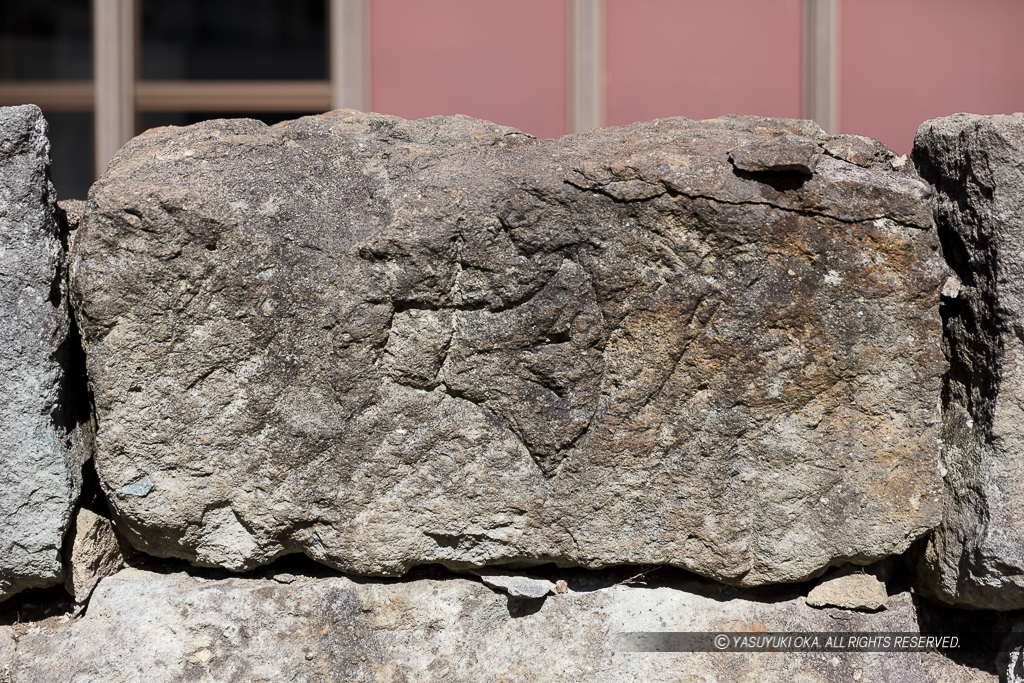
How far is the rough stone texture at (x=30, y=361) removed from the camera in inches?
44.9

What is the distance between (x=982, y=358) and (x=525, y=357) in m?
0.66

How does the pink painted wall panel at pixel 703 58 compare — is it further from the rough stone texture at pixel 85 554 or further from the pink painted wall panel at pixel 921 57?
the rough stone texture at pixel 85 554

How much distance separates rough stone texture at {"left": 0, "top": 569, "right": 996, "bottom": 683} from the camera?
1.20 metres

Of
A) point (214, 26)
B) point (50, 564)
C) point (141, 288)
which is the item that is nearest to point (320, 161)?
point (141, 288)

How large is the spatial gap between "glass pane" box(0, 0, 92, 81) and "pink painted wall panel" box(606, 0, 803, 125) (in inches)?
80.6

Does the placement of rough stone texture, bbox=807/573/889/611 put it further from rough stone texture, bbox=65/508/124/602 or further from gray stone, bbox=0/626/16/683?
gray stone, bbox=0/626/16/683

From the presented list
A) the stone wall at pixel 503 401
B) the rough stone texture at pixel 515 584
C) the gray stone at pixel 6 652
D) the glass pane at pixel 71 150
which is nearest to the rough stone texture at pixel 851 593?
the stone wall at pixel 503 401

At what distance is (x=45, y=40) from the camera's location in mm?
3199

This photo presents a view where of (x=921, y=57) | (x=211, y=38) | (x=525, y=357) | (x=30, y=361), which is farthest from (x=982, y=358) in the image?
(x=211, y=38)

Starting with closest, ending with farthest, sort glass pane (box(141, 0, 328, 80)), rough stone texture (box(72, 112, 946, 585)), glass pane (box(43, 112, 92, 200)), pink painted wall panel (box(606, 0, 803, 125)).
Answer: rough stone texture (box(72, 112, 946, 585)), pink painted wall panel (box(606, 0, 803, 125)), glass pane (box(141, 0, 328, 80)), glass pane (box(43, 112, 92, 200))

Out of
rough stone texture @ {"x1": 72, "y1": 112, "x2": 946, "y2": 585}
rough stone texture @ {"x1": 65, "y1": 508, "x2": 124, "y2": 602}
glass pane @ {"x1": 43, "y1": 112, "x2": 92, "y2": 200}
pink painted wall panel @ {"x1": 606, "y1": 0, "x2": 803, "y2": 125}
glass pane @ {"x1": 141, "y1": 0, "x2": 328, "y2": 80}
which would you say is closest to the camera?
rough stone texture @ {"x1": 72, "y1": 112, "x2": 946, "y2": 585}

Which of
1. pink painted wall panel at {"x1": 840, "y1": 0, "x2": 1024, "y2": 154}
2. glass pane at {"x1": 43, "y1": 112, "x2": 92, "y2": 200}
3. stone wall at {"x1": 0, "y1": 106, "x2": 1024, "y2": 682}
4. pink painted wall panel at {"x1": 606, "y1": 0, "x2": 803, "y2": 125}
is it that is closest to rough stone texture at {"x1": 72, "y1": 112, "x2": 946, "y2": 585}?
stone wall at {"x1": 0, "y1": 106, "x2": 1024, "y2": 682}

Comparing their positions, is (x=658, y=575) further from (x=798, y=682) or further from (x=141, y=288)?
(x=141, y=288)

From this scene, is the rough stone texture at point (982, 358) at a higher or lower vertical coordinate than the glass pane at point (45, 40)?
lower
